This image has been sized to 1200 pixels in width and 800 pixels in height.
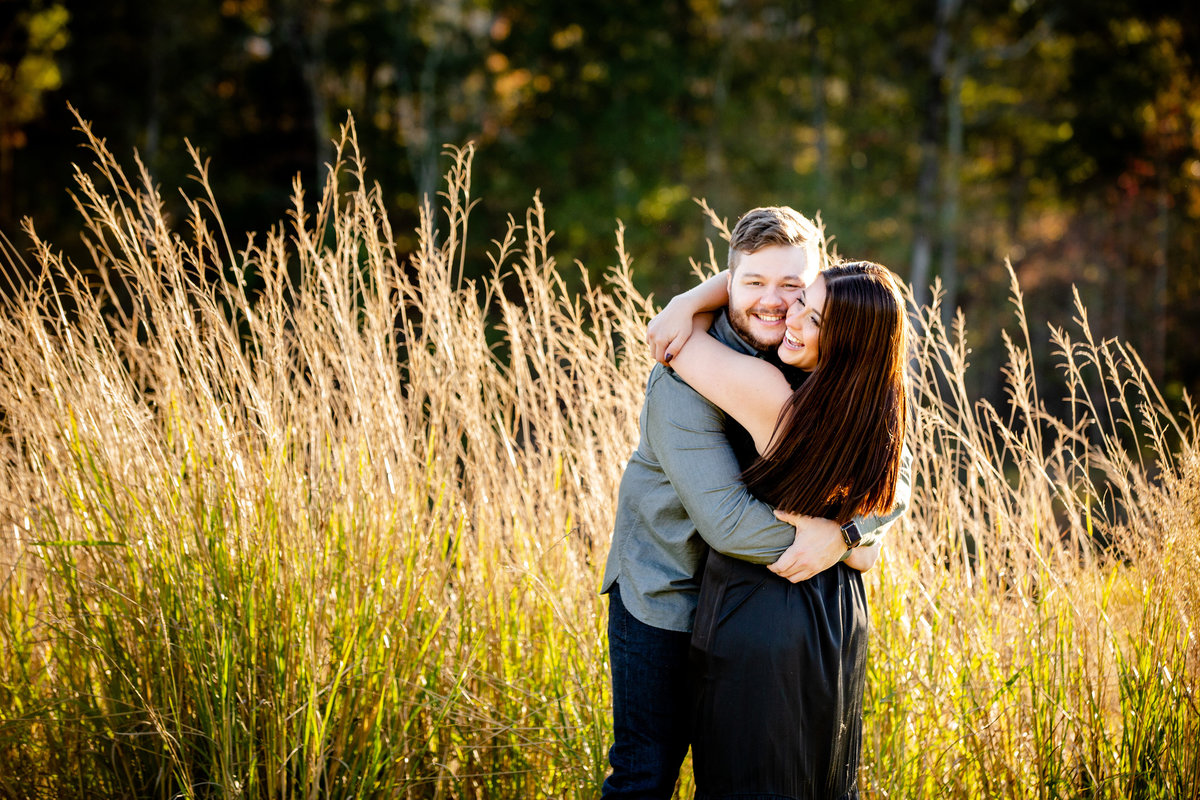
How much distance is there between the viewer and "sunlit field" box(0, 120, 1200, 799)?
2199mm

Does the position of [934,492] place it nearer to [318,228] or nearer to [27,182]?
[318,228]

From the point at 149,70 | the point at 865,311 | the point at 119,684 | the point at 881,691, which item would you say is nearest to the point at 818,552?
the point at 865,311

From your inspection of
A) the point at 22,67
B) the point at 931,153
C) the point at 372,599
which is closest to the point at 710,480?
the point at 372,599

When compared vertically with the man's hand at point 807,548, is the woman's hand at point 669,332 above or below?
above

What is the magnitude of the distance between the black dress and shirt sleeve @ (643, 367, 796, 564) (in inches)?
2.9

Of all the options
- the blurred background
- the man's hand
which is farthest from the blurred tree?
the man's hand

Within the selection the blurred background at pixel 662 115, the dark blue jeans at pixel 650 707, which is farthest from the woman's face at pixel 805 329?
the blurred background at pixel 662 115

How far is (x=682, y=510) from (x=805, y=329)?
461 millimetres

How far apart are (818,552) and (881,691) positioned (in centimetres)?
94

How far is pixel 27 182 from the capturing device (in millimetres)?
15461

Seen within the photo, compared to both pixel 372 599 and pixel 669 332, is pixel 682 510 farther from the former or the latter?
pixel 372 599

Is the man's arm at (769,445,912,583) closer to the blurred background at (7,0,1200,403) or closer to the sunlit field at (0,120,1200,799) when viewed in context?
the sunlit field at (0,120,1200,799)

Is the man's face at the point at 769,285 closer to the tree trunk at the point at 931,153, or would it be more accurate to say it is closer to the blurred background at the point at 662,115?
the blurred background at the point at 662,115

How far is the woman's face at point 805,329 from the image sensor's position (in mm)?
1799
